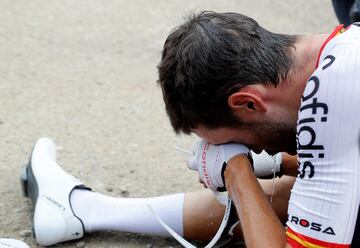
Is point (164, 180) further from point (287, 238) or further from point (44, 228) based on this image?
point (287, 238)

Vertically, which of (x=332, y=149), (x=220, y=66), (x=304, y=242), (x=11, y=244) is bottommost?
(x=11, y=244)

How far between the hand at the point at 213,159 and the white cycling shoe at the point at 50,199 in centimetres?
54

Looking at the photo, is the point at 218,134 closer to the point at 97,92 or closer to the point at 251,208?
the point at 251,208

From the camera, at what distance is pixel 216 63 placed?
1.89m

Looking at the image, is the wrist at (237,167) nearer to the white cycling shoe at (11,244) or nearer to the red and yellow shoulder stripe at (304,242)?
the red and yellow shoulder stripe at (304,242)

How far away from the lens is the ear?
1863mm

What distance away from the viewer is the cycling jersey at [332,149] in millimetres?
1667

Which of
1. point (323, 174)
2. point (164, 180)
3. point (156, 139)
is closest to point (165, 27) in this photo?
point (156, 139)

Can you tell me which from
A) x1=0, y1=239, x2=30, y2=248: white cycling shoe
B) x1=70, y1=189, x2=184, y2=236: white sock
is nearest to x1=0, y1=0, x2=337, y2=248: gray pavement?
x1=70, y1=189, x2=184, y2=236: white sock

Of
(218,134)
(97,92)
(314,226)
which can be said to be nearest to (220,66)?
(218,134)

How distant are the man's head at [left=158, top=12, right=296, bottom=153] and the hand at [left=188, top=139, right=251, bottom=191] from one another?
3.8 inches

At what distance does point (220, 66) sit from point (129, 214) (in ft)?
2.72

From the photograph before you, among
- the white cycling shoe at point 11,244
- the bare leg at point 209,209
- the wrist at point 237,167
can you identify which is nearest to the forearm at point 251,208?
the wrist at point 237,167

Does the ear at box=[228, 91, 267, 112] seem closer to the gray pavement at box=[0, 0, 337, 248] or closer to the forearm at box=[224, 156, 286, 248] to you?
the forearm at box=[224, 156, 286, 248]
